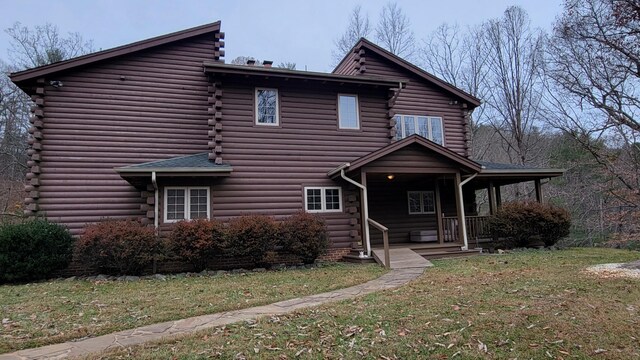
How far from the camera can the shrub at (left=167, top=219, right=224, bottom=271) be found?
34.1 ft

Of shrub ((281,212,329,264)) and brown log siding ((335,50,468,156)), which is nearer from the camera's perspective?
shrub ((281,212,329,264))

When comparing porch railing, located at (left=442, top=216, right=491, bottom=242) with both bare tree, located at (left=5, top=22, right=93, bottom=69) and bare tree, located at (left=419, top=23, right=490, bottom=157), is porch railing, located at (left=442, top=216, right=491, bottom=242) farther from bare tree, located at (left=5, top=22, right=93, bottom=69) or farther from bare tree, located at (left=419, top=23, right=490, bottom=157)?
bare tree, located at (left=5, top=22, right=93, bottom=69)

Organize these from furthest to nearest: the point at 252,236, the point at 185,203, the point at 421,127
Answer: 1. the point at 421,127
2. the point at 185,203
3. the point at 252,236

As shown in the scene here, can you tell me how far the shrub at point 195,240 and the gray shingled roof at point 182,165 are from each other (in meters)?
1.48

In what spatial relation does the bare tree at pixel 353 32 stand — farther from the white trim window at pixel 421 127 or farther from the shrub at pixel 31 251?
the shrub at pixel 31 251

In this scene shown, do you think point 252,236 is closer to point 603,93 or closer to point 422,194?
point 422,194

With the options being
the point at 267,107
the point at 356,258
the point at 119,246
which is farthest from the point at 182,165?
the point at 356,258

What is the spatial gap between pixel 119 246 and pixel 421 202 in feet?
34.9

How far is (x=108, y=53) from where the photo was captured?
41.4 ft

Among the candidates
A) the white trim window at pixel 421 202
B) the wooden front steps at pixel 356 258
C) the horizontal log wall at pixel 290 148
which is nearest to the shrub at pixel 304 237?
the wooden front steps at pixel 356 258

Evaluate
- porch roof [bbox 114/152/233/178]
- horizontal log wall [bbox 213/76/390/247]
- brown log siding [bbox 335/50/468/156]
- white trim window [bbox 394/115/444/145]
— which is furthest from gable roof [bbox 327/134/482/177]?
brown log siding [bbox 335/50/468/156]

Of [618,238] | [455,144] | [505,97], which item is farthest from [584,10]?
[618,238]

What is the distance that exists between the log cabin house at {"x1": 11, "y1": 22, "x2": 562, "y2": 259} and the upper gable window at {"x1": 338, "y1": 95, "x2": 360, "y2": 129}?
38mm

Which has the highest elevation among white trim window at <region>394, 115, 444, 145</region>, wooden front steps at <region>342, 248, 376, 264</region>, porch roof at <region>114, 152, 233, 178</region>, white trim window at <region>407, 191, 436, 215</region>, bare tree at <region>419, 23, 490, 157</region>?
bare tree at <region>419, 23, 490, 157</region>
